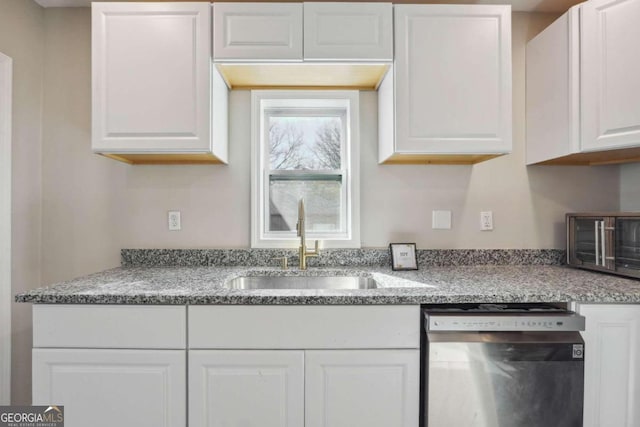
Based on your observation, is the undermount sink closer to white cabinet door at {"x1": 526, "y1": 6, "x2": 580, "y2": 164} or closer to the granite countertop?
the granite countertop

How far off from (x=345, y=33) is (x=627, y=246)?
1.69 m

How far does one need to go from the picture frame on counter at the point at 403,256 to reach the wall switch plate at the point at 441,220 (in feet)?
0.75

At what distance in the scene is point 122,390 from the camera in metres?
1.29

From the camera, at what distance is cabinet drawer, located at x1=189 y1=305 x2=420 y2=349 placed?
1.29 m

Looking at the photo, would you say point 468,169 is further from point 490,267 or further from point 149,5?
point 149,5

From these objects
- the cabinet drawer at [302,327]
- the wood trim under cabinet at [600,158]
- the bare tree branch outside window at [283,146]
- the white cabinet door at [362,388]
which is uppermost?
the bare tree branch outside window at [283,146]

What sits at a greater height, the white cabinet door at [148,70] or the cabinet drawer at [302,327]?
the white cabinet door at [148,70]

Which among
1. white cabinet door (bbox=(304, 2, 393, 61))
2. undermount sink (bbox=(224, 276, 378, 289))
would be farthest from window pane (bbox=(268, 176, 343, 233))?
white cabinet door (bbox=(304, 2, 393, 61))

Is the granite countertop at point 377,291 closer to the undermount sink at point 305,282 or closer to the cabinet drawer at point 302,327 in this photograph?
the cabinet drawer at point 302,327

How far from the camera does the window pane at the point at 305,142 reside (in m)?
2.07

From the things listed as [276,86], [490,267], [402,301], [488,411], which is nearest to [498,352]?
[488,411]

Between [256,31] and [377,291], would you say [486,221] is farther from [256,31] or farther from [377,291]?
[256,31]

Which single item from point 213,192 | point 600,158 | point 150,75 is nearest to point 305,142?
point 213,192

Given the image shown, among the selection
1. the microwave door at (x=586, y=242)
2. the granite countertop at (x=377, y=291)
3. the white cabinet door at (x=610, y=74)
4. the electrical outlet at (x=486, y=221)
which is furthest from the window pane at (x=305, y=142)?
the microwave door at (x=586, y=242)
